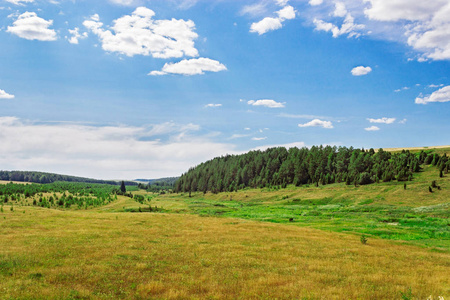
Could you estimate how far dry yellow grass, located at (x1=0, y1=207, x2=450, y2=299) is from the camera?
13172 mm

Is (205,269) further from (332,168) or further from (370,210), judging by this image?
(332,168)

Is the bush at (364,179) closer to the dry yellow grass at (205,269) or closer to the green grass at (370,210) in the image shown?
the green grass at (370,210)

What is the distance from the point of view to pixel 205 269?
1739 cm

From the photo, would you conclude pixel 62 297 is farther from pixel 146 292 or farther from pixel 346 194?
pixel 346 194

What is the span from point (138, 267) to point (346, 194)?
9837 centimetres

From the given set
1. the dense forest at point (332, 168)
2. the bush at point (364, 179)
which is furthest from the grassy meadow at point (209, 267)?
the dense forest at point (332, 168)

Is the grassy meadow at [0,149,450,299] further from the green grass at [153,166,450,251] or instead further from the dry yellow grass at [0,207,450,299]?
the green grass at [153,166,450,251]

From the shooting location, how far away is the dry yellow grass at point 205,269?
519 inches

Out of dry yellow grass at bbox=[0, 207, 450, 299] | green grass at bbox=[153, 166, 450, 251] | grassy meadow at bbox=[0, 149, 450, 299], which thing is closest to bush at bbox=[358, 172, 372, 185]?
green grass at bbox=[153, 166, 450, 251]

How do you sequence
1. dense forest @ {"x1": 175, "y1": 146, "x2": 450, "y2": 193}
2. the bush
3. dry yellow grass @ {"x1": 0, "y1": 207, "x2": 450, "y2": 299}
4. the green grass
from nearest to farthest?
dry yellow grass @ {"x1": 0, "y1": 207, "x2": 450, "y2": 299} → the green grass → the bush → dense forest @ {"x1": 175, "y1": 146, "x2": 450, "y2": 193}

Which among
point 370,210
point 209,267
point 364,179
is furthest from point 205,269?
point 364,179

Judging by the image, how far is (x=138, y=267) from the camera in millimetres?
17297

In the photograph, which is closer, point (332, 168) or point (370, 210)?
point (370, 210)

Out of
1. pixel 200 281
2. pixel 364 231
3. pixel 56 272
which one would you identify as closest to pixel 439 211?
pixel 364 231
